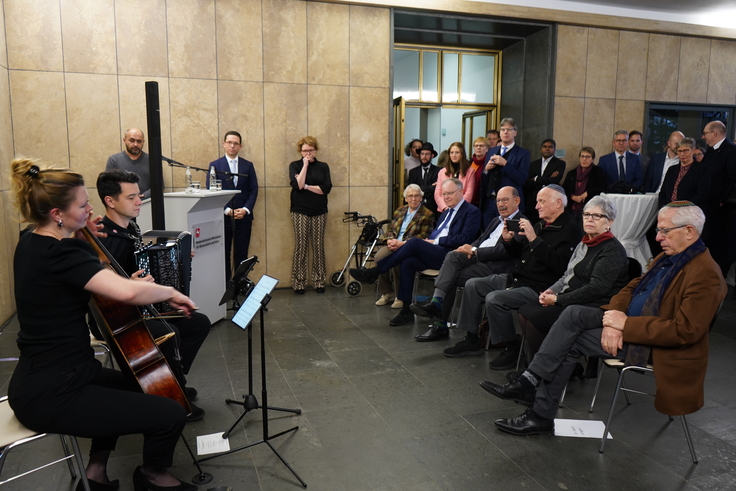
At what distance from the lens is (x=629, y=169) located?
738 centimetres

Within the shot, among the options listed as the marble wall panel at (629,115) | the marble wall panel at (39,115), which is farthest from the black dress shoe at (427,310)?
the marble wall panel at (629,115)

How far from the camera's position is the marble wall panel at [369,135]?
6945mm

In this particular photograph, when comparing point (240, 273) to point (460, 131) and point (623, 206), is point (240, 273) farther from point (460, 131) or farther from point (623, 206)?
point (460, 131)

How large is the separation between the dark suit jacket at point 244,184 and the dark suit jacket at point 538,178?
337cm

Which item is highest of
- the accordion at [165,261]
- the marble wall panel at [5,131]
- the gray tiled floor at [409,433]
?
the marble wall panel at [5,131]

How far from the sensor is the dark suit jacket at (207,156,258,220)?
6.15m

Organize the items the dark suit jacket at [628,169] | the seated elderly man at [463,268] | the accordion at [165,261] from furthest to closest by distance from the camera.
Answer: the dark suit jacket at [628,169], the seated elderly man at [463,268], the accordion at [165,261]

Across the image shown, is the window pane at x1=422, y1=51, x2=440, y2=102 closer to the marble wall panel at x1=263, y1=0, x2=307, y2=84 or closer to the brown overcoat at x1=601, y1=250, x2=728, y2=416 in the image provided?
the marble wall panel at x1=263, y1=0, x2=307, y2=84

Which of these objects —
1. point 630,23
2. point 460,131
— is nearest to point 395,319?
point 460,131

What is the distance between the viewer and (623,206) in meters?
6.48

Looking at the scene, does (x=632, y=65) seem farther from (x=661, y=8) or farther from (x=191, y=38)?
(x=191, y=38)

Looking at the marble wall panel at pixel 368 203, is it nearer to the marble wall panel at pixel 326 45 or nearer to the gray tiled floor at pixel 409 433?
the marble wall panel at pixel 326 45

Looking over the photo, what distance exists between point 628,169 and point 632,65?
5.70ft

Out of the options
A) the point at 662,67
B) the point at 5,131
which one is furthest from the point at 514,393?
the point at 662,67
